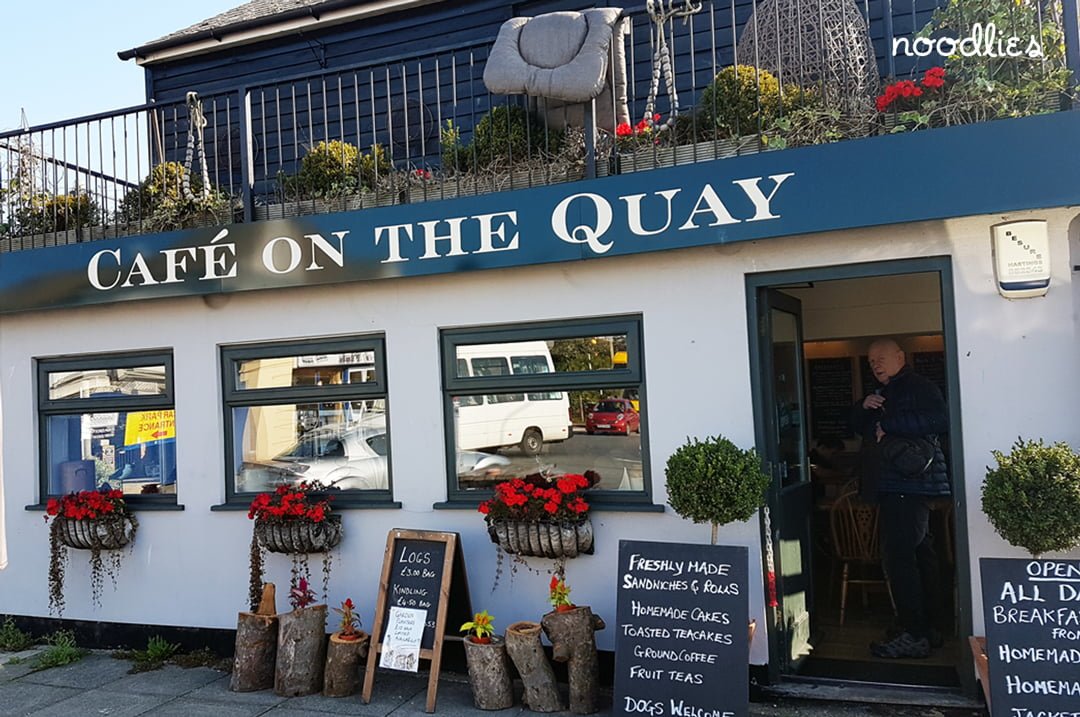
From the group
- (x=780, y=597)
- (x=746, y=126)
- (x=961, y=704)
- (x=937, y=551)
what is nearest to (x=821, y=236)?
(x=746, y=126)

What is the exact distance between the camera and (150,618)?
6.18 metres

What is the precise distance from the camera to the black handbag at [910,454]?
5371mm

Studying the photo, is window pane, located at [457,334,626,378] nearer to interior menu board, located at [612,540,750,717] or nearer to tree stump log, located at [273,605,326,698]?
interior menu board, located at [612,540,750,717]

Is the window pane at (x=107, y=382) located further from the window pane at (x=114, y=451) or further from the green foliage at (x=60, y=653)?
the green foliage at (x=60, y=653)

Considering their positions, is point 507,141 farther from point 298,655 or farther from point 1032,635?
point 1032,635

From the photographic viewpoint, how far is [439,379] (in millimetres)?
5539

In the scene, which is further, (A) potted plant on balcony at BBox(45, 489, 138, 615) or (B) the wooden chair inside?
(B) the wooden chair inside

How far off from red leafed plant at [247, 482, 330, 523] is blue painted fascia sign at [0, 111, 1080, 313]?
1.32 m

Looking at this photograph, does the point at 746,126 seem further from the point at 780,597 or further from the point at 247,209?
the point at 247,209

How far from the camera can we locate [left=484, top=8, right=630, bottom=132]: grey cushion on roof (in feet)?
17.1

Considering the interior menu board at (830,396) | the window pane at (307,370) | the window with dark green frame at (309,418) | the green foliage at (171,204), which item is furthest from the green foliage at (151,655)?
the interior menu board at (830,396)

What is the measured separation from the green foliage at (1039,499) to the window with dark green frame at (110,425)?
5.10m

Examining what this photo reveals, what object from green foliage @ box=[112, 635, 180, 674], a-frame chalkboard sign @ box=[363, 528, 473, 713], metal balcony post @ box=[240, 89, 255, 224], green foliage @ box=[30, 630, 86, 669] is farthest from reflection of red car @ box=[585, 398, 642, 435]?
green foliage @ box=[30, 630, 86, 669]

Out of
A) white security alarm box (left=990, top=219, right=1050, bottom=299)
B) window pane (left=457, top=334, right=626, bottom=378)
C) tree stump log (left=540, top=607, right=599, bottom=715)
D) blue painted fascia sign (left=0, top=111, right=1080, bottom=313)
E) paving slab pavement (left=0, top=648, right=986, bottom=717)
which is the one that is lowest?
paving slab pavement (left=0, top=648, right=986, bottom=717)
